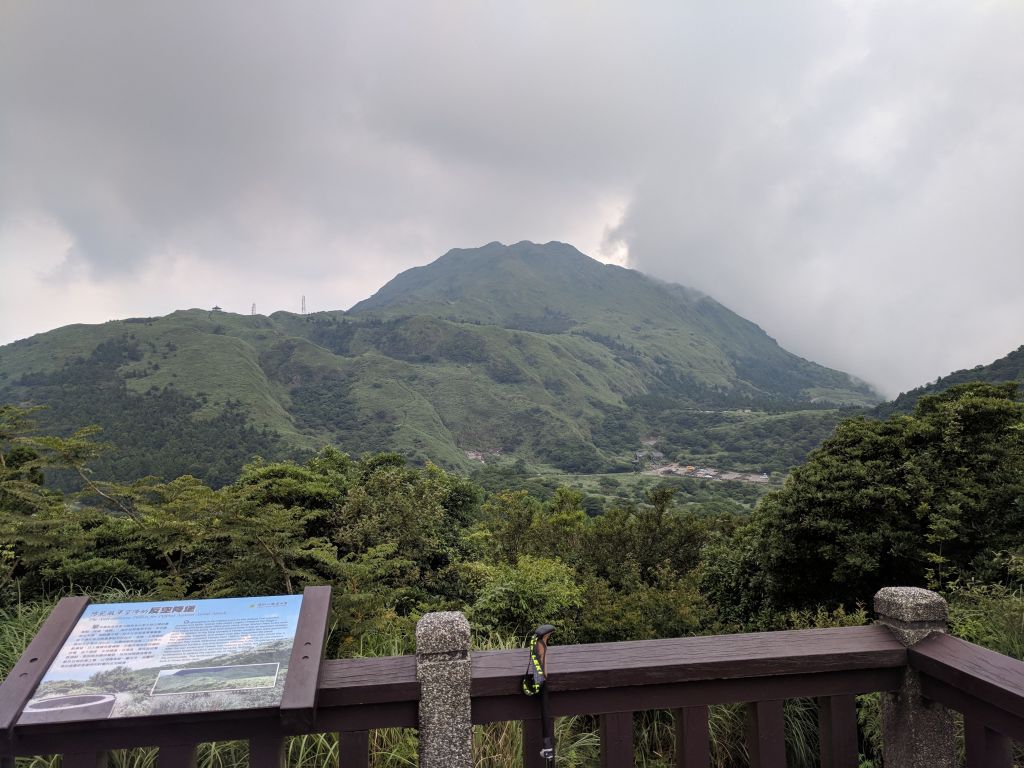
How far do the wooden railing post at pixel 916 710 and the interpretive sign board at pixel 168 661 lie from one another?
7.39 feet

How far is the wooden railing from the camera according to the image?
184cm

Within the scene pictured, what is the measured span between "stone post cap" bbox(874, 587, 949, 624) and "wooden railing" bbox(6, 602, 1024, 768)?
7 centimetres

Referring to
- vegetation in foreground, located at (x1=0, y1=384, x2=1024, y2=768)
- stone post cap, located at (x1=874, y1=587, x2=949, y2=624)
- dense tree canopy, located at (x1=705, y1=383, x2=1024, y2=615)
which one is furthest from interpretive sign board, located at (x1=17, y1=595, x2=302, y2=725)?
dense tree canopy, located at (x1=705, y1=383, x2=1024, y2=615)

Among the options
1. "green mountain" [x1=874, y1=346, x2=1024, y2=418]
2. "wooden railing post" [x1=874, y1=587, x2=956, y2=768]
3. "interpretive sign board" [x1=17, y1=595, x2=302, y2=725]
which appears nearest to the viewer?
"interpretive sign board" [x1=17, y1=595, x2=302, y2=725]

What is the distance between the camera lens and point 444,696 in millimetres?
1947

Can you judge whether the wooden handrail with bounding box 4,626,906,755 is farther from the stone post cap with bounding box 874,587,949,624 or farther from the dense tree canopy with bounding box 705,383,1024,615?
the dense tree canopy with bounding box 705,383,1024,615

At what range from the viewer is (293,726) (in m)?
1.86

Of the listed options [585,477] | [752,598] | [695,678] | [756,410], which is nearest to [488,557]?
[752,598]

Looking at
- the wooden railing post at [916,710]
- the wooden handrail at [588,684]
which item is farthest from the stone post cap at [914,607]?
the wooden handrail at [588,684]

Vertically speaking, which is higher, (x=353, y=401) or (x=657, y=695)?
(x=353, y=401)

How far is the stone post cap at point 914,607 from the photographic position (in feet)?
7.14

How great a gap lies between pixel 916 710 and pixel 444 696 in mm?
1785

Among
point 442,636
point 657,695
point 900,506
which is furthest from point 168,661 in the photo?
point 900,506

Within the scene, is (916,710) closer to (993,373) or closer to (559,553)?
(559,553)
